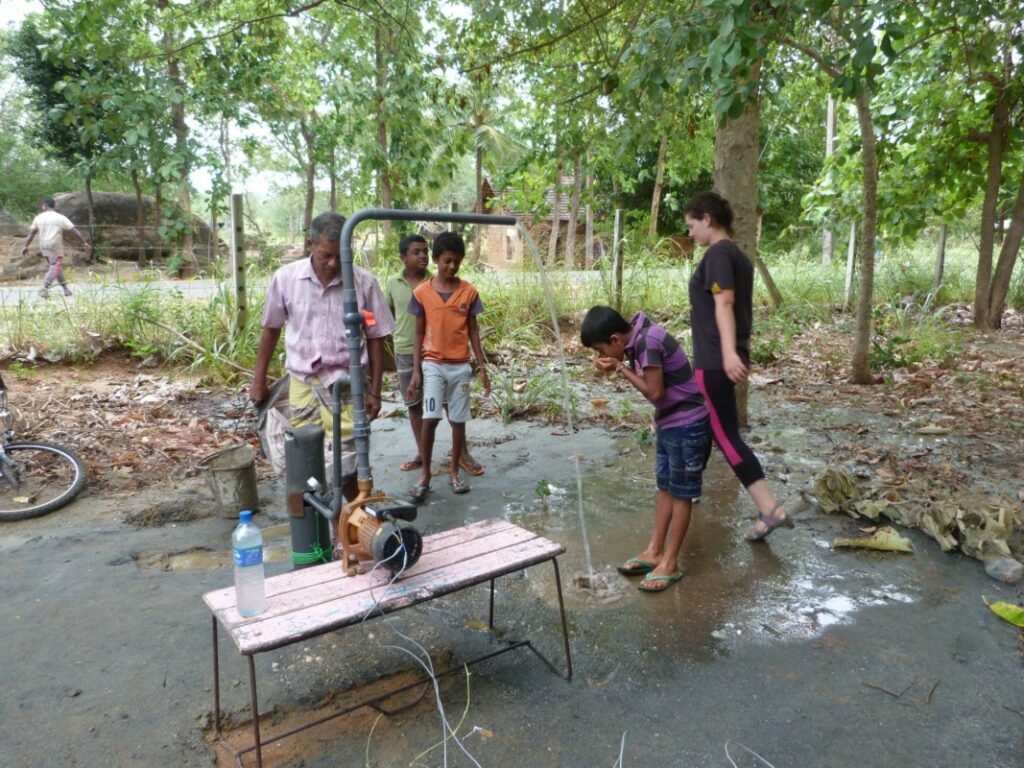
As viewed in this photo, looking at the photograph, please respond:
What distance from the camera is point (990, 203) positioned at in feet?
33.1

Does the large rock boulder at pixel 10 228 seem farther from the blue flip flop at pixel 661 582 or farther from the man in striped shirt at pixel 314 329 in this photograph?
the blue flip flop at pixel 661 582

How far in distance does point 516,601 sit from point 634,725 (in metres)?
1.00

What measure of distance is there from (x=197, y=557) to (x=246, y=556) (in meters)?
1.91

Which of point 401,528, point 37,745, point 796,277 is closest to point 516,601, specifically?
point 401,528

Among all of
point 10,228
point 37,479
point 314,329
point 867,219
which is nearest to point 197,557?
point 314,329

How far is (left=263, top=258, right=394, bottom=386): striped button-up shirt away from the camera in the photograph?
3.40 meters

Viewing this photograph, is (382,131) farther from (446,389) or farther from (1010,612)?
(1010,612)

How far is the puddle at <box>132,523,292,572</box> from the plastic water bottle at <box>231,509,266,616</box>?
165cm

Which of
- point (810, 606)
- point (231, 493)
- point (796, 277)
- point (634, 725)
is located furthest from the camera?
point (796, 277)

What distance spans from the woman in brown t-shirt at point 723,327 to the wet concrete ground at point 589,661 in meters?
0.58

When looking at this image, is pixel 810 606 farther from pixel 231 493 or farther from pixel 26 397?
pixel 26 397

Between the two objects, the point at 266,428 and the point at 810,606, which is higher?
the point at 266,428

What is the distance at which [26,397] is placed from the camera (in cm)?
602

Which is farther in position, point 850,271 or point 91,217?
point 91,217
